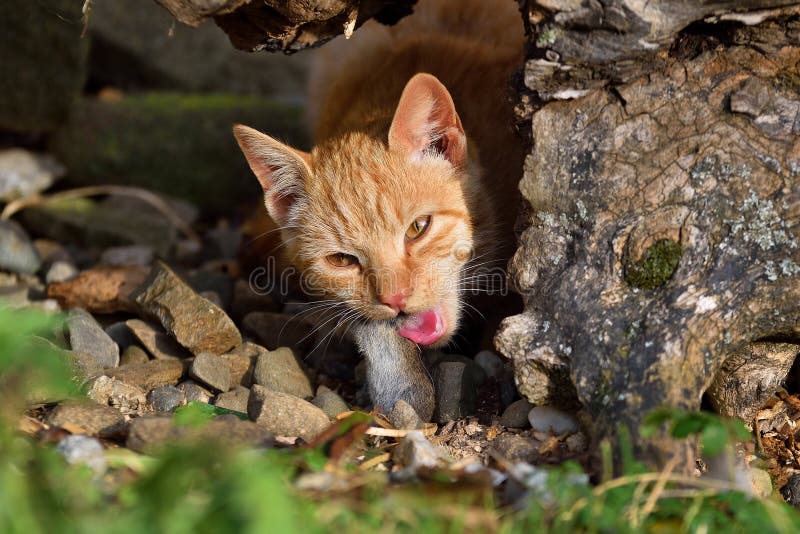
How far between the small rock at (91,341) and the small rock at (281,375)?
→ 2.07 feet

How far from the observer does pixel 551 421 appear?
269 cm

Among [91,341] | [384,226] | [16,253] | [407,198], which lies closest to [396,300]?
[384,226]

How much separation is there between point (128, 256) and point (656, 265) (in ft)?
10.2

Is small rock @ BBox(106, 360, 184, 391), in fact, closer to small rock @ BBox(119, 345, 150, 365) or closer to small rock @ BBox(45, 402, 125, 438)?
small rock @ BBox(119, 345, 150, 365)

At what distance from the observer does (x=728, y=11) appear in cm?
240

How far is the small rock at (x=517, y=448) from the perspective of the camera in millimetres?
2533

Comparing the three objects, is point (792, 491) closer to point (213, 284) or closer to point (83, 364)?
point (83, 364)

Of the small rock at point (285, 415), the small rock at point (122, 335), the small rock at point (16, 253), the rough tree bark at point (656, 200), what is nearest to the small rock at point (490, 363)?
the rough tree bark at point (656, 200)

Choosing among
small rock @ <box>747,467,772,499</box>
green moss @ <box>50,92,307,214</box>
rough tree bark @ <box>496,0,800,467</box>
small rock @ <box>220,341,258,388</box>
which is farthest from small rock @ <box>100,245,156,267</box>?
small rock @ <box>747,467,772,499</box>

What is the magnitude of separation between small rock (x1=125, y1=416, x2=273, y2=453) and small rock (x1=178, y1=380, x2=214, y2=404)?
0.63 m

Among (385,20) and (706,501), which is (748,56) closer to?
(706,501)

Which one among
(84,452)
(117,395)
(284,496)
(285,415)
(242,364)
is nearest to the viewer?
(284,496)

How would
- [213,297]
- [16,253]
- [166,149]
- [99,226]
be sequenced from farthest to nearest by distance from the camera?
1. [166,149]
2. [99,226]
3. [16,253]
4. [213,297]

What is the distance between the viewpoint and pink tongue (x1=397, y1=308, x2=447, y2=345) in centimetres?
317
